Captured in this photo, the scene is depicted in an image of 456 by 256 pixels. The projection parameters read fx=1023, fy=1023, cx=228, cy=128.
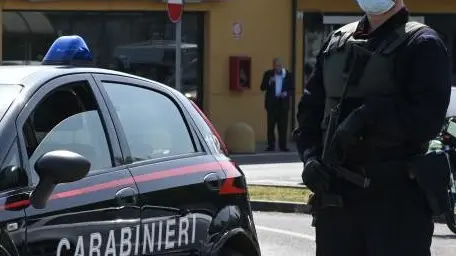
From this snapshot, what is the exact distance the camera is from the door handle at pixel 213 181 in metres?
5.50

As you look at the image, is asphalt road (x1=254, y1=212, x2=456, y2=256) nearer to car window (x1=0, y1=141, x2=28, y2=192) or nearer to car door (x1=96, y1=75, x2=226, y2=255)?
car door (x1=96, y1=75, x2=226, y2=255)

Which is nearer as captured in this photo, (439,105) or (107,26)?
(439,105)

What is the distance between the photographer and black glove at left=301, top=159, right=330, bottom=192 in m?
4.43

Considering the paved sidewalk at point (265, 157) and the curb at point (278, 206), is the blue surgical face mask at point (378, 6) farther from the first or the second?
the paved sidewalk at point (265, 157)

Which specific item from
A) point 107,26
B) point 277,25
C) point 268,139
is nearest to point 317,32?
point 277,25

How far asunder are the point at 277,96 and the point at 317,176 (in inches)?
645

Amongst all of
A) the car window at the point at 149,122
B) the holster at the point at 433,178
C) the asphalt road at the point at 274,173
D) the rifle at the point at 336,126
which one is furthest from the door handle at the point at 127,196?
the asphalt road at the point at 274,173

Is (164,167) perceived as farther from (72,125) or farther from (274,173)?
(274,173)

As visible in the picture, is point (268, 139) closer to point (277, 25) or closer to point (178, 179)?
point (277, 25)

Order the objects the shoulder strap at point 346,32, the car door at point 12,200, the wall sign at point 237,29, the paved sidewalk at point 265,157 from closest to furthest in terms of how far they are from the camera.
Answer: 1. the car door at point 12,200
2. the shoulder strap at point 346,32
3. the paved sidewalk at point 265,157
4. the wall sign at point 237,29

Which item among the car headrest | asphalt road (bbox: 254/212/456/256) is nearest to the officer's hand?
the car headrest

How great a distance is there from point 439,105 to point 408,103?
5.1 inches

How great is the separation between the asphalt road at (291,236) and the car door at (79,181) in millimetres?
4590

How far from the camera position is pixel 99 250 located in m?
4.55
